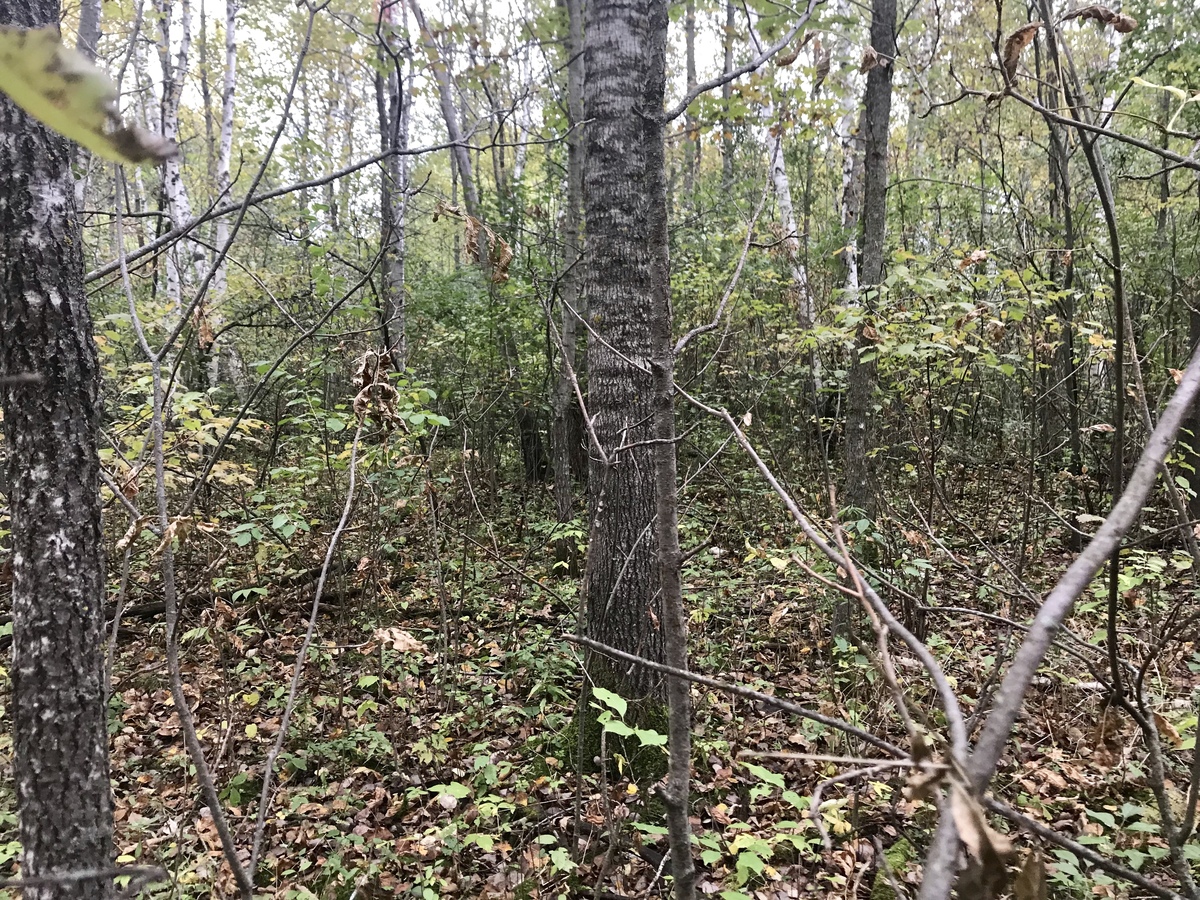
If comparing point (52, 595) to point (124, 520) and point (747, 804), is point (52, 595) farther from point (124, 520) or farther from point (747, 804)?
point (124, 520)

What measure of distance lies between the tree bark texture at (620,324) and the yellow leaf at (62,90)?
3307 millimetres

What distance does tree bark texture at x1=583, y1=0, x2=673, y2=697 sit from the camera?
3.69 m

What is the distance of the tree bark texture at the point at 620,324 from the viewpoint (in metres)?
3.69

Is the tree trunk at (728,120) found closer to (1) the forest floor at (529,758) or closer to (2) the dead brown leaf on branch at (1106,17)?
(2) the dead brown leaf on branch at (1106,17)

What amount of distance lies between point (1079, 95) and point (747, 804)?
3213 millimetres

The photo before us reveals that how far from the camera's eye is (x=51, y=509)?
73.9 inches

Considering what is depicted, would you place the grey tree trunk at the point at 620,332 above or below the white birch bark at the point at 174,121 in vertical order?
below

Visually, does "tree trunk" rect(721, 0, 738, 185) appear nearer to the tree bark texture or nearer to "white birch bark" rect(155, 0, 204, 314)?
the tree bark texture

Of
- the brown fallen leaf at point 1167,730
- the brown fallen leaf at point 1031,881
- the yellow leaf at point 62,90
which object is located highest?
the yellow leaf at point 62,90

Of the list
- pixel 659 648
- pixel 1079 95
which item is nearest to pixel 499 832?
pixel 659 648

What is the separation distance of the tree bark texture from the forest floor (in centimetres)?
56

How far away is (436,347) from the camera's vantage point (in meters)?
7.38

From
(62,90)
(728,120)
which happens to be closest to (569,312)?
(728,120)

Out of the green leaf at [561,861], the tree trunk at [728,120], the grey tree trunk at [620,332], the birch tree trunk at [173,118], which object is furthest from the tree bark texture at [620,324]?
the birch tree trunk at [173,118]
